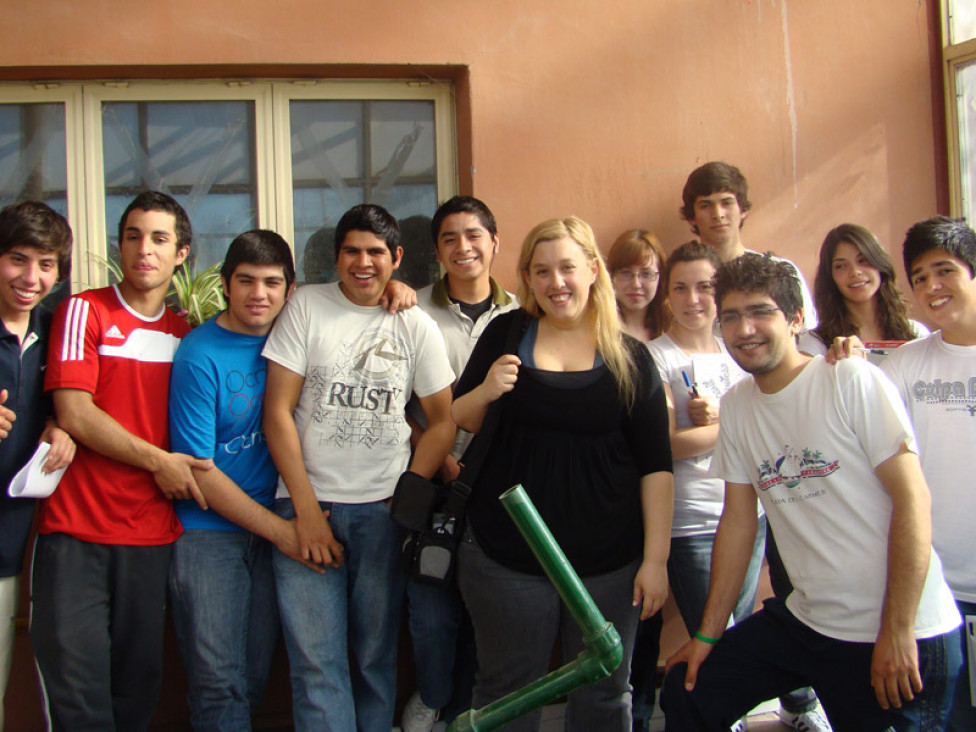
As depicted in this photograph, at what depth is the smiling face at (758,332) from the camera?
7.66 feet

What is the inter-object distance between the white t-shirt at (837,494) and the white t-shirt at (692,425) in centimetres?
54

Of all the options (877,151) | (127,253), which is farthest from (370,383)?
(877,151)

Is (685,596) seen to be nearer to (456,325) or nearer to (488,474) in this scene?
(488,474)

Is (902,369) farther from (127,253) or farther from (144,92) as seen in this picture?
(144,92)

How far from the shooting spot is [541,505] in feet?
7.88

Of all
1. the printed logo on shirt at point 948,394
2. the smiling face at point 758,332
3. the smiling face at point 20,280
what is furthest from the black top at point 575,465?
the smiling face at point 20,280

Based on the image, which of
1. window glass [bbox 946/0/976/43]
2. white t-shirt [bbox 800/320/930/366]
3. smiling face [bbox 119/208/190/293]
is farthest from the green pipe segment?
window glass [bbox 946/0/976/43]

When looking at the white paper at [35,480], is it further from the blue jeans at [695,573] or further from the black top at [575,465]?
the blue jeans at [695,573]

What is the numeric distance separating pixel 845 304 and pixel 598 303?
46.2 inches

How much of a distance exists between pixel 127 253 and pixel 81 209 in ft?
3.42

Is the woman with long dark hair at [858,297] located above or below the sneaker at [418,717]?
above

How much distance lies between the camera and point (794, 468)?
89.8 inches

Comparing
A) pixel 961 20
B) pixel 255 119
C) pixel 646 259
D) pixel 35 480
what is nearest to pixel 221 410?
pixel 35 480

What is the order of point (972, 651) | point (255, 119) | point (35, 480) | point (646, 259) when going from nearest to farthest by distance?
point (972, 651)
point (35, 480)
point (646, 259)
point (255, 119)
